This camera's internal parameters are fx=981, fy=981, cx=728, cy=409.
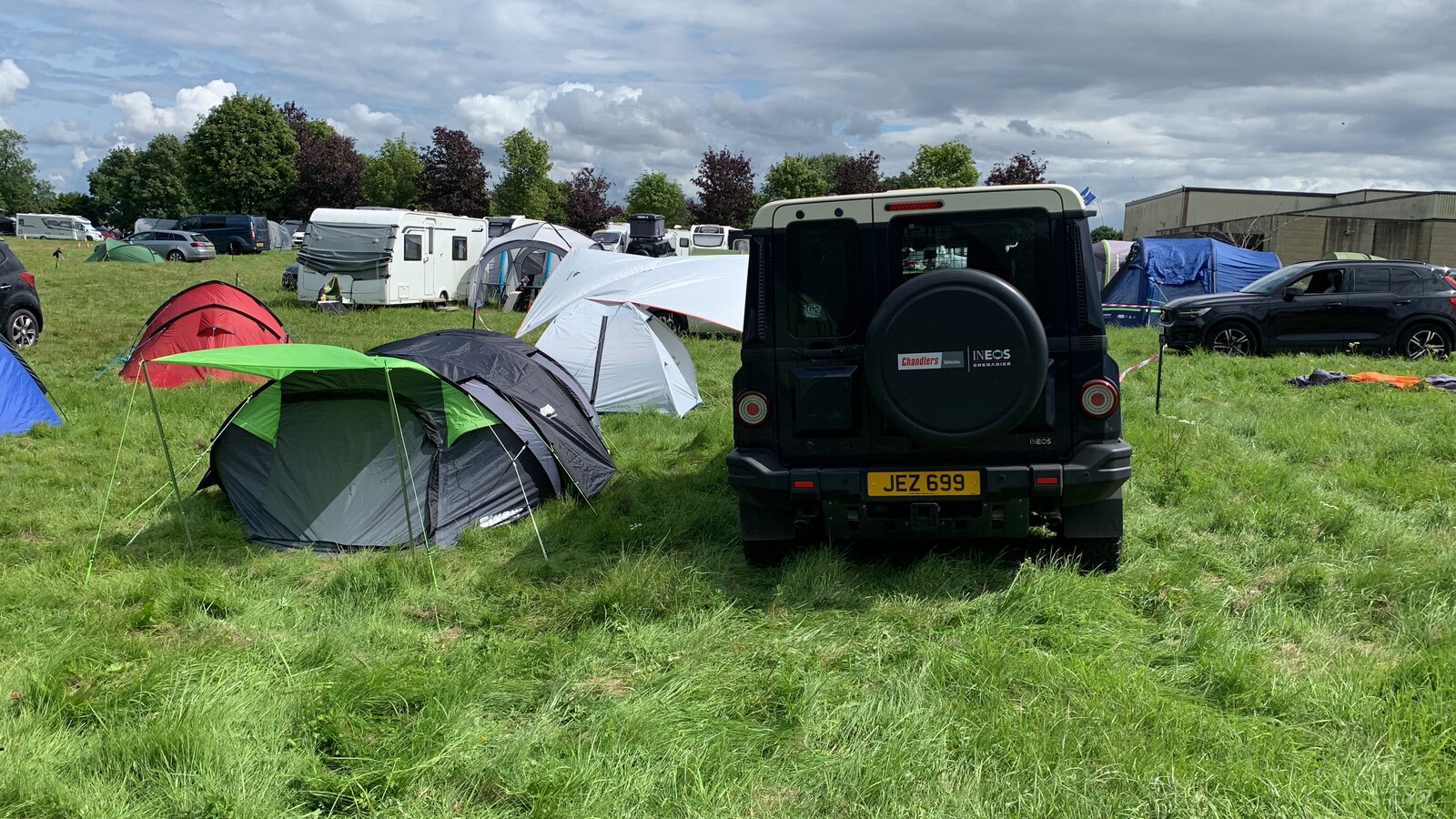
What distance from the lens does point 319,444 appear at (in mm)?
6527

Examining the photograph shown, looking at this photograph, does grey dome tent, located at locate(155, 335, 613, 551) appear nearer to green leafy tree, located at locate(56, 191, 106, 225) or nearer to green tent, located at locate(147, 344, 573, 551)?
green tent, located at locate(147, 344, 573, 551)

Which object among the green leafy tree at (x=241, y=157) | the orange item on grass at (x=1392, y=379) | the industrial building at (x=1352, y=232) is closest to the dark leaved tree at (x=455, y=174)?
the green leafy tree at (x=241, y=157)

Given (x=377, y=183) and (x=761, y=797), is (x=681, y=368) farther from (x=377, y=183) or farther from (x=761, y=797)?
(x=377, y=183)

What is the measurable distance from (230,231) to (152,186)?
36.3 meters

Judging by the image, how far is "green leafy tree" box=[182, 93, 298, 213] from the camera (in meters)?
49.3

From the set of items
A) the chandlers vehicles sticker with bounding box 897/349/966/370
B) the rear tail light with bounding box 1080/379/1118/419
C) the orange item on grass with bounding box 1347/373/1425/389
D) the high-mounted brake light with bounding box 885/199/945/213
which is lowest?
the orange item on grass with bounding box 1347/373/1425/389

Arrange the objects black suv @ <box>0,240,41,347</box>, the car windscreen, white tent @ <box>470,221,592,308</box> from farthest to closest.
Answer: white tent @ <box>470,221,592,308</box>
the car windscreen
black suv @ <box>0,240,41,347</box>

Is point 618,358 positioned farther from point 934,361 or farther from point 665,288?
point 934,361

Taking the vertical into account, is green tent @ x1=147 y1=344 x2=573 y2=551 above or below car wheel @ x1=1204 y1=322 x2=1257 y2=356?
below

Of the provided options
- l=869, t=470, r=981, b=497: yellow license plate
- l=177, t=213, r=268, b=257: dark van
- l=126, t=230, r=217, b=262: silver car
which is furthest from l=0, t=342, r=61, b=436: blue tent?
l=177, t=213, r=268, b=257: dark van

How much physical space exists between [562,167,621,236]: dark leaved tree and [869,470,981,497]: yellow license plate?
50.7 meters

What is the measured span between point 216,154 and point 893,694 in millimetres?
54197

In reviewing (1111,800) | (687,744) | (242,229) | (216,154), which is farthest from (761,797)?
(216,154)

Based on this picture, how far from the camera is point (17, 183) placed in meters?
86.4
